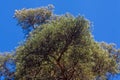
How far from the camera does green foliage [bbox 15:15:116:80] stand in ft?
105

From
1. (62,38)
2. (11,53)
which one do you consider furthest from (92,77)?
(11,53)

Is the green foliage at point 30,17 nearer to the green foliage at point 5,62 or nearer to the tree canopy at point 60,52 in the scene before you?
the green foliage at point 5,62

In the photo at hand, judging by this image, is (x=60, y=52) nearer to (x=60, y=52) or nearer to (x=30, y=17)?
(x=60, y=52)

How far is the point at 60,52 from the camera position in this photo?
A: 32.3m

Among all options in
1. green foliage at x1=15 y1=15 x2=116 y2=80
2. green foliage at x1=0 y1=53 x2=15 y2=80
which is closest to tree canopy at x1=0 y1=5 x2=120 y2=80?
green foliage at x1=15 y1=15 x2=116 y2=80

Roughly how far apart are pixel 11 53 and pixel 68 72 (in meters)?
8.45

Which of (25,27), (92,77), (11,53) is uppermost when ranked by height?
(25,27)

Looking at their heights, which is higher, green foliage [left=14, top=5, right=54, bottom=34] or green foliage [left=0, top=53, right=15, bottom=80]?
green foliage [left=14, top=5, right=54, bottom=34]

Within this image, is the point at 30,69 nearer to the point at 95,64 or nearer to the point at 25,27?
the point at 95,64

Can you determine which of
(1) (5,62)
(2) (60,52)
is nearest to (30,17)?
(1) (5,62)

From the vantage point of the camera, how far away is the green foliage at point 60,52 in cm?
3206

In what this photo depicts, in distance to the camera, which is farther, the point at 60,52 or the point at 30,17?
the point at 30,17

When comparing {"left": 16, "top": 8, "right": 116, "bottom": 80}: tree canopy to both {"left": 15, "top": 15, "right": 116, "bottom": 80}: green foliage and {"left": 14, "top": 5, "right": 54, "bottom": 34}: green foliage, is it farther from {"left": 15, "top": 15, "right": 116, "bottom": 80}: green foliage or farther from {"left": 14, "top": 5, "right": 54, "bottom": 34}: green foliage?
{"left": 14, "top": 5, "right": 54, "bottom": 34}: green foliage

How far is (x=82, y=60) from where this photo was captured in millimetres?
32250
